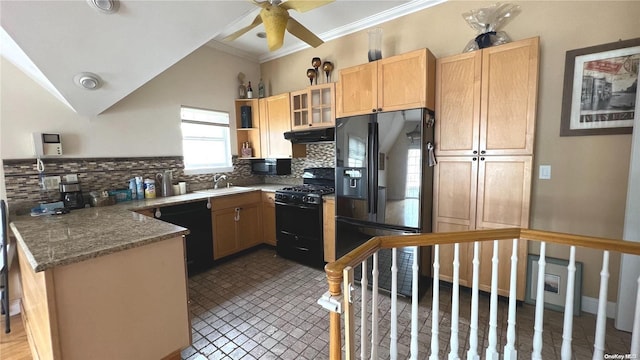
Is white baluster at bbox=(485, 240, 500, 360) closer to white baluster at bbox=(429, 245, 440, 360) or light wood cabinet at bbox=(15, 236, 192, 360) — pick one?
white baluster at bbox=(429, 245, 440, 360)

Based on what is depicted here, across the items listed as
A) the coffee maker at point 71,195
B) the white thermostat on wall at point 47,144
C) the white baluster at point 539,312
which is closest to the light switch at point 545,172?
the white baluster at point 539,312

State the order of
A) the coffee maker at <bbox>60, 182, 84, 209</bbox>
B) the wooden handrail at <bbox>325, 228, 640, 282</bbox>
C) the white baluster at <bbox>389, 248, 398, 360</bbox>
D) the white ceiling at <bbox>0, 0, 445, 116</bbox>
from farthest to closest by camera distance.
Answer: the coffee maker at <bbox>60, 182, 84, 209</bbox> → the white ceiling at <bbox>0, 0, 445, 116</bbox> → the white baluster at <bbox>389, 248, 398, 360</bbox> → the wooden handrail at <bbox>325, 228, 640, 282</bbox>

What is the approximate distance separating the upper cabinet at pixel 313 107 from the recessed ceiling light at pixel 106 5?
207 cm

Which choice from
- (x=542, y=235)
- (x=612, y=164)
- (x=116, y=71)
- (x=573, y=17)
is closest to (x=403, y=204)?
(x=542, y=235)

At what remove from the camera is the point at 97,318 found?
1.42 meters

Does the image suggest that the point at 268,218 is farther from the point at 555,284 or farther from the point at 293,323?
the point at 555,284

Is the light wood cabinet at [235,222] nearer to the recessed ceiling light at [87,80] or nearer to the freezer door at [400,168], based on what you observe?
the recessed ceiling light at [87,80]

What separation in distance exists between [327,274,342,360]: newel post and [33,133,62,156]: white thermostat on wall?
2.84 m

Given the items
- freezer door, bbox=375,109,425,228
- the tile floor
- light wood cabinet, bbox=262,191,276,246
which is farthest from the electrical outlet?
freezer door, bbox=375,109,425,228

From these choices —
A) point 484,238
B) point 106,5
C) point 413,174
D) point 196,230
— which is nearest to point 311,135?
point 413,174

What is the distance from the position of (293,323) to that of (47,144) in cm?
266

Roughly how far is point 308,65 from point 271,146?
4.11 feet

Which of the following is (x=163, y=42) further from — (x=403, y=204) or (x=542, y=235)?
(x=542, y=235)

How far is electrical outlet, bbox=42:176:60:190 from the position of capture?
2363 millimetres
